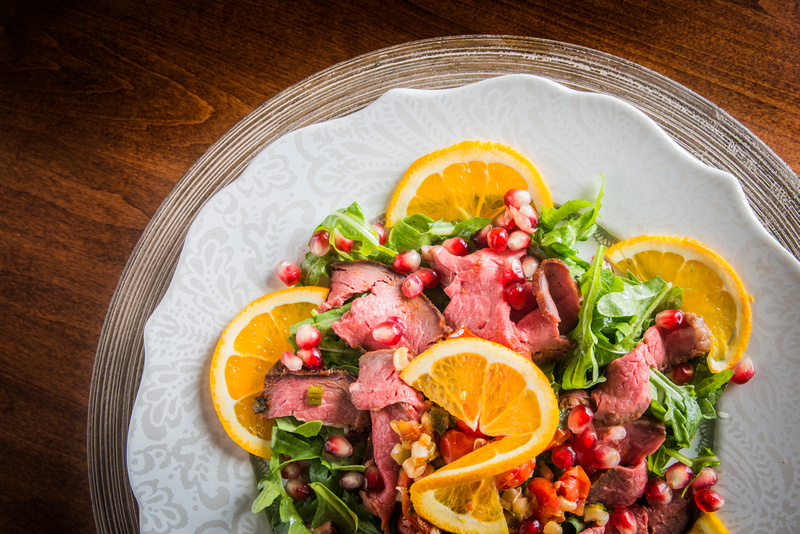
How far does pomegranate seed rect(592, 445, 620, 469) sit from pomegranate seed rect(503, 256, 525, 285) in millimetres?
849

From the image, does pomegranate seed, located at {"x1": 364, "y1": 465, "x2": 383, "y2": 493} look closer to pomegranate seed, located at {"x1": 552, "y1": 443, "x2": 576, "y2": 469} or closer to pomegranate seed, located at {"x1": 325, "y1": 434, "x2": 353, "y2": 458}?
pomegranate seed, located at {"x1": 325, "y1": 434, "x2": 353, "y2": 458}

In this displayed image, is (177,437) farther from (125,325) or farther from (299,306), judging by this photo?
(299,306)

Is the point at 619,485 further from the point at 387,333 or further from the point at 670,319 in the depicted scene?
the point at 387,333

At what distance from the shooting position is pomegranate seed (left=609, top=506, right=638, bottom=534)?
6.94ft

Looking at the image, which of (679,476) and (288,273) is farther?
(288,273)

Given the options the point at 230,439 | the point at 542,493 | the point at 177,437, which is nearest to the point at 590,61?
the point at 542,493

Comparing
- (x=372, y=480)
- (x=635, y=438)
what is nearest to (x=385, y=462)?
(x=372, y=480)

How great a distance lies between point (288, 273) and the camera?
2400mm

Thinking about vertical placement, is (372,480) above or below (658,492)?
below

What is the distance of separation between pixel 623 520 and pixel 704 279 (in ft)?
4.00

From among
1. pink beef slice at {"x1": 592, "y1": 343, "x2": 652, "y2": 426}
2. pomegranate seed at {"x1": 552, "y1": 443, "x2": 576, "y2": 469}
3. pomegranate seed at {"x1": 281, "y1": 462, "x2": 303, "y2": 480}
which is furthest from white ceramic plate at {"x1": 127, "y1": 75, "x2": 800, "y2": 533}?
pomegranate seed at {"x1": 552, "y1": 443, "x2": 576, "y2": 469}

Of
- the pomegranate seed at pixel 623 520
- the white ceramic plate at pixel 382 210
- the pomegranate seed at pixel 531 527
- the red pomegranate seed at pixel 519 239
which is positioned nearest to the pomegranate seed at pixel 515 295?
the red pomegranate seed at pixel 519 239

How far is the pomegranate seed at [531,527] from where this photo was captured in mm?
2000

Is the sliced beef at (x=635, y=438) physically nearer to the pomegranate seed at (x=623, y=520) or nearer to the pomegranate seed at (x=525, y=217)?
the pomegranate seed at (x=623, y=520)
